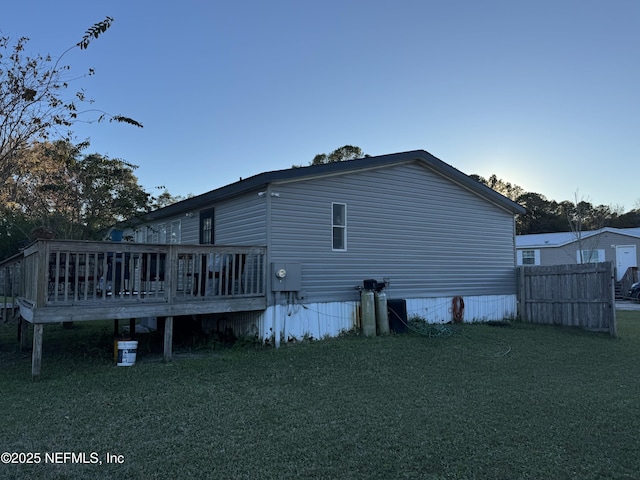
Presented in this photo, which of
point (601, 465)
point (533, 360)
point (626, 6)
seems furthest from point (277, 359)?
point (626, 6)

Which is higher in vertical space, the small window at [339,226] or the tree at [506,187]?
the tree at [506,187]

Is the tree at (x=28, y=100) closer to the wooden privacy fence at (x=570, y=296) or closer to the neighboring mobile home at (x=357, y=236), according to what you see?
the neighboring mobile home at (x=357, y=236)

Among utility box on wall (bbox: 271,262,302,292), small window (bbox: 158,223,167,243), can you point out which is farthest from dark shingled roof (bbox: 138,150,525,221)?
utility box on wall (bbox: 271,262,302,292)

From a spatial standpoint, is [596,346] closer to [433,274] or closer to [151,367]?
[433,274]

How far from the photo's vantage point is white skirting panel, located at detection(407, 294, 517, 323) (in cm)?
1075

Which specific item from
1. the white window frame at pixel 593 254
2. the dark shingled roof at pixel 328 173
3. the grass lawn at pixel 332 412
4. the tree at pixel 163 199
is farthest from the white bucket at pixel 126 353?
the white window frame at pixel 593 254

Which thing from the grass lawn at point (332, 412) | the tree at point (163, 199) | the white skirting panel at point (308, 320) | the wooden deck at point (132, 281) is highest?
the tree at point (163, 199)

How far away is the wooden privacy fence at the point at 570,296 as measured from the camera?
34.0 feet

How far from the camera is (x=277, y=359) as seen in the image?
24.3 ft

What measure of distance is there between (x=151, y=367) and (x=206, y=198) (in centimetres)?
444

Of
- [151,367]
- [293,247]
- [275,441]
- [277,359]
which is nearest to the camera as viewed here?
[275,441]

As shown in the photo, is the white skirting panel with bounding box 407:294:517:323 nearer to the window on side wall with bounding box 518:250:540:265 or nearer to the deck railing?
the deck railing

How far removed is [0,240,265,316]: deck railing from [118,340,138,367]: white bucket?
641 mm

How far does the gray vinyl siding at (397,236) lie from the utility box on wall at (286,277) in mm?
211
